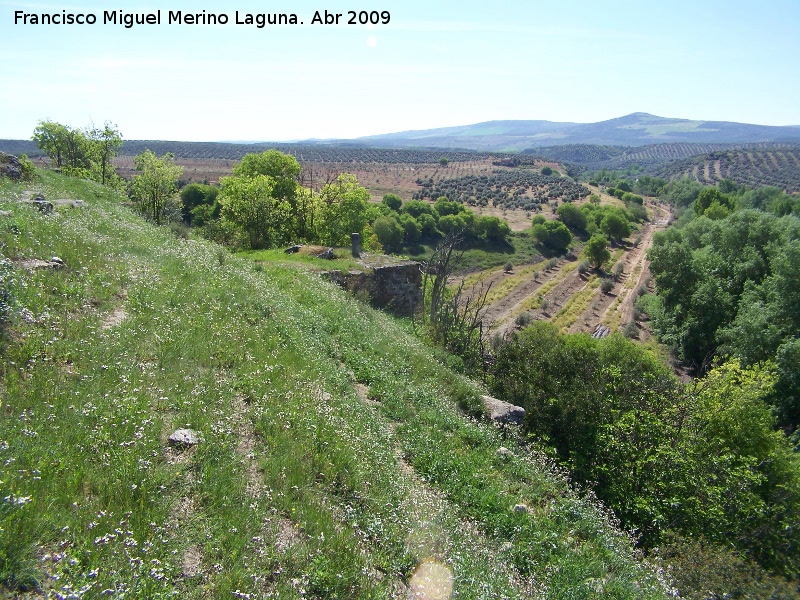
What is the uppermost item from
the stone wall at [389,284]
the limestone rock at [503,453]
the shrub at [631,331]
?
the stone wall at [389,284]

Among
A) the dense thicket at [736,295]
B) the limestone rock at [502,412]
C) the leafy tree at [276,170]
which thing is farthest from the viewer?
the leafy tree at [276,170]

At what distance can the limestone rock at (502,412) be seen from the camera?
12.6 meters

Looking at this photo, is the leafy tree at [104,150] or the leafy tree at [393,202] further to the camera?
the leafy tree at [393,202]

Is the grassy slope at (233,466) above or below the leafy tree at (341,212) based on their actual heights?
below

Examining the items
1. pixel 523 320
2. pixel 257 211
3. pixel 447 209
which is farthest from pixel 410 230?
pixel 257 211

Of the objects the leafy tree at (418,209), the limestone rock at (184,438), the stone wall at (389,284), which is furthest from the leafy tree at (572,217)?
the limestone rock at (184,438)

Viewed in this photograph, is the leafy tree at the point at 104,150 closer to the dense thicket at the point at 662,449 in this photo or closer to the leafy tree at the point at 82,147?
the leafy tree at the point at 82,147

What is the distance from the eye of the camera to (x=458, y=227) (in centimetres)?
8019

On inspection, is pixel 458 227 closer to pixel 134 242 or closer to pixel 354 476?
pixel 134 242

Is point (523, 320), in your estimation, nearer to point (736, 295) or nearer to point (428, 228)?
point (736, 295)

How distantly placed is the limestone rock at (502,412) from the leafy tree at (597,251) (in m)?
65.4

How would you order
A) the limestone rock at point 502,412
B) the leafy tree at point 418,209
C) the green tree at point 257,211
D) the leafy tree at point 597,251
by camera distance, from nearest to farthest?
1. the limestone rock at point 502,412
2. the green tree at point 257,211
3. the leafy tree at point 597,251
4. the leafy tree at point 418,209

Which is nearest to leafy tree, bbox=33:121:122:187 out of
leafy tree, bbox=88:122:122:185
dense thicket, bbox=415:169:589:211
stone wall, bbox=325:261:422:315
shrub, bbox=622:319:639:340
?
leafy tree, bbox=88:122:122:185

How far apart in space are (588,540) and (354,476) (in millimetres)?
4178
